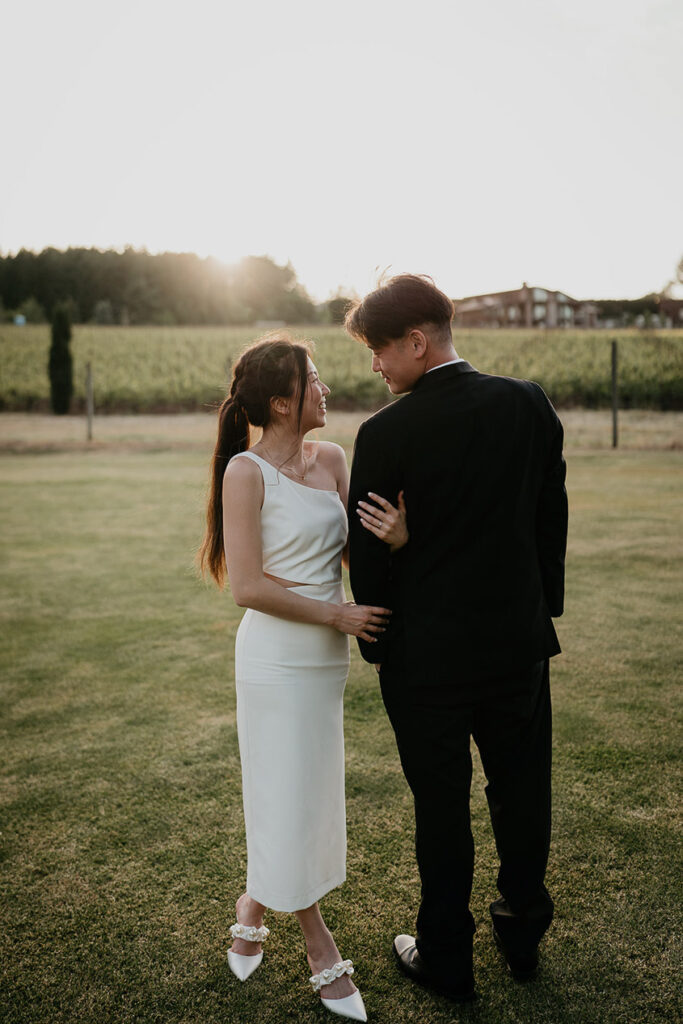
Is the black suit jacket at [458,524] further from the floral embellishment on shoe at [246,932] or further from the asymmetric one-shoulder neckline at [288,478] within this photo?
the floral embellishment on shoe at [246,932]

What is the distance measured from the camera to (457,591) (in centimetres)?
201

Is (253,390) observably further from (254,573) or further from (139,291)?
(139,291)

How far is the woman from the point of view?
2178mm

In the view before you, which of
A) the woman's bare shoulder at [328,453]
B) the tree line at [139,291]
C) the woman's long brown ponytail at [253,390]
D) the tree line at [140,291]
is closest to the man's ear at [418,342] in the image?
the woman's long brown ponytail at [253,390]

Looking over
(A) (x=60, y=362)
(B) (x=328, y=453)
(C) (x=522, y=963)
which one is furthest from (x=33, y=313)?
(C) (x=522, y=963)

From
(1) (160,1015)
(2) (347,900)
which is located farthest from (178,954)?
(2) (347,900)

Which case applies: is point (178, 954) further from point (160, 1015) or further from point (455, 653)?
point (455, 653)

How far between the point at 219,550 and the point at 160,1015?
54.1 inches

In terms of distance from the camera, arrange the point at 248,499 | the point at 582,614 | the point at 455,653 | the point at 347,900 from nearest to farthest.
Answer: the point at 455,653, the point at 248,499, the point at 347,900, the point at 582,614

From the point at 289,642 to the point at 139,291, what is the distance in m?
74.7

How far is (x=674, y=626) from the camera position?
5395 millimetres

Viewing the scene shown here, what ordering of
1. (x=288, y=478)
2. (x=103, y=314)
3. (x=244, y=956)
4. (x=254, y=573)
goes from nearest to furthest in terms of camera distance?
(x=254, y=573)
(x=288, y=478)
(x=244, y=956)
(x=103, y=314)

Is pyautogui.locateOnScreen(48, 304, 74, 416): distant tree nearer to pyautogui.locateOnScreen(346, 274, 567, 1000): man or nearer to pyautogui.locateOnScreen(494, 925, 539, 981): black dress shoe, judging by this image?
pyautogui.locateOnScreen(346, 274, 567, 1000): man

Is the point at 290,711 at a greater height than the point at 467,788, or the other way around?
the point at 290,711
